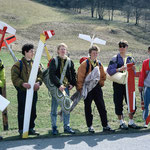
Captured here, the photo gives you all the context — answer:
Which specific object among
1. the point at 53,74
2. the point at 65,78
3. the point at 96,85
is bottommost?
the point at 96,85

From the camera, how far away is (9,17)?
45781 millimetres

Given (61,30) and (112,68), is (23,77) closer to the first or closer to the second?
(112,68)

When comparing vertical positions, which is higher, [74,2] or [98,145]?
[74,2]

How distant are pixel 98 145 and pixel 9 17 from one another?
144 ft

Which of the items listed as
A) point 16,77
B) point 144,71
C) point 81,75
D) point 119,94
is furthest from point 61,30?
point 16,77

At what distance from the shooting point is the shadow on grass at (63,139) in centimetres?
479

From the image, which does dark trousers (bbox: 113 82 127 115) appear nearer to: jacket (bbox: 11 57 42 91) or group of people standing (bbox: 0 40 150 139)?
group of people standing (bbox: 0 40 150 139)

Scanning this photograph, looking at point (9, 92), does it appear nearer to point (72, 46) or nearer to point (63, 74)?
point (63, 74)

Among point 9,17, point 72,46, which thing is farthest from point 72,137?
point 9,17

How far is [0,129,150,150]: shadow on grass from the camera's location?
479 cm

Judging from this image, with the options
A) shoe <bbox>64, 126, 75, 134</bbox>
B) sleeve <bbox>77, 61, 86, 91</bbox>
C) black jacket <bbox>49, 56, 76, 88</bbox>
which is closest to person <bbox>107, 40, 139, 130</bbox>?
sleeve <bbox>77, 61, 86, 91</bbox>

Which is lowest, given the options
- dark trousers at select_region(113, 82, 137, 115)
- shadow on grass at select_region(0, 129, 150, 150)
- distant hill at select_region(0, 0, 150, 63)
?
shadow on grass at select_region(0, 129, 150, 150)

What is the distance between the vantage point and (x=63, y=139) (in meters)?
5.10

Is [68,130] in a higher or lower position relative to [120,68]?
lower
